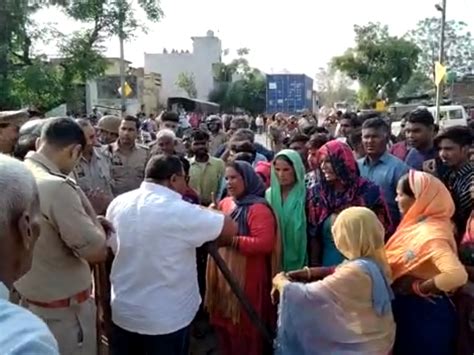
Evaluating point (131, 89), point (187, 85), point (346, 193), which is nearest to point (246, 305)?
point (346, 193)

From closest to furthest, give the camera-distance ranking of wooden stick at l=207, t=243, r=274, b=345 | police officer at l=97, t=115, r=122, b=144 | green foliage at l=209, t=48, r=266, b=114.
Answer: wooden stick at l=207, t=243, r=274, b=345, police officer at l=97, t=115, r=122, b=144, green foliage at l=209, t=48, r=266, b=114

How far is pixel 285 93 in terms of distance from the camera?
128 feet

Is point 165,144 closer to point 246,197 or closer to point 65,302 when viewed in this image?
point 246,197

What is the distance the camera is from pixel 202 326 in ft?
16.1

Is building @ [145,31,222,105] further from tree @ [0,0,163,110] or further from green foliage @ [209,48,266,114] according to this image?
tree @ [0,0,163,110]

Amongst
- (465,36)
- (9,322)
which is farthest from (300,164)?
(465,36)

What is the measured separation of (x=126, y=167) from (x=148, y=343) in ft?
8.92

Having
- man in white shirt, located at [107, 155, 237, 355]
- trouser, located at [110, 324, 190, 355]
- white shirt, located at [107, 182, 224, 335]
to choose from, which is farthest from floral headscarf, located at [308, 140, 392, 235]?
trouser, located at [110, 324, 190, 355]

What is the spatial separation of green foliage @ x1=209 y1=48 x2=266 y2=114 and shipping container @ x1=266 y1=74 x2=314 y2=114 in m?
14.8

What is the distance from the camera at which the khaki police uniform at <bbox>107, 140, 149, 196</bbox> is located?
565cm

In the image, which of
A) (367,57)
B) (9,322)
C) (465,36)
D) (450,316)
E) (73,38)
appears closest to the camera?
(9,322)

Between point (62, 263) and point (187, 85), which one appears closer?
point (62, 263)

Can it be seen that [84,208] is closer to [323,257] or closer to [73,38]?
[323,257]

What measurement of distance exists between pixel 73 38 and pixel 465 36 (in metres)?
56.1
